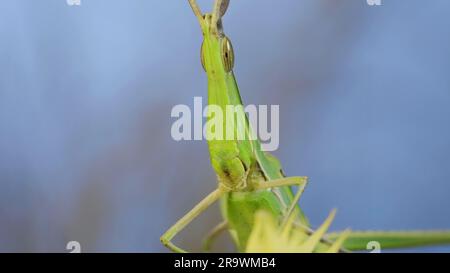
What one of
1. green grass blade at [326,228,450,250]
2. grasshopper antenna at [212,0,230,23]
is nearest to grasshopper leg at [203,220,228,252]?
green grass blade at [326,228,450,250]

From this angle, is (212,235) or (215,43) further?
(212,235)

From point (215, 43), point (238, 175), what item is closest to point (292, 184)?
point (238, 175)

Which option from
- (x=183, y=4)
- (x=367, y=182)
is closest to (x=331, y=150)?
(x=367, y=182)

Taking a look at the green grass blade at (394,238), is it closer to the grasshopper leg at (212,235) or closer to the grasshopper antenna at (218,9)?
the grasshopper leg at (212,235)

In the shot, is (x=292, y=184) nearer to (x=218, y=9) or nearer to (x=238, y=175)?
(x=238, y=175)

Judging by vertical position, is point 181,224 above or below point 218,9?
below

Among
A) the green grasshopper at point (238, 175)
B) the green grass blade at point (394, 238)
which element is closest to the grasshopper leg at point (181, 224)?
the green grasshopper at point (238, 175)

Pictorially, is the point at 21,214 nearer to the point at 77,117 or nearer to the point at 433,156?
the point at 77,117
